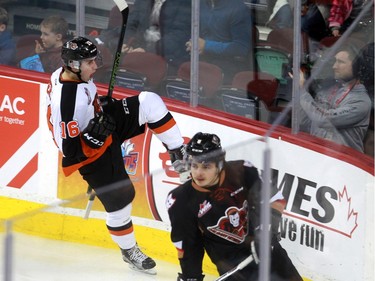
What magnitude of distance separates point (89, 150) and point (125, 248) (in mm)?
1557

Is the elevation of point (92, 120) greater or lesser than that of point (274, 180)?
lesser

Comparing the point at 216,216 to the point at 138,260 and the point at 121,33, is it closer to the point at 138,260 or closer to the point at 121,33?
the point at 138,260

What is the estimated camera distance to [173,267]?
346 centimetres

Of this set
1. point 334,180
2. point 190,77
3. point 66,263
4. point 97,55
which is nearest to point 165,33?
point 190,77

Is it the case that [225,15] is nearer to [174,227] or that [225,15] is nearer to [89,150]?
[89,150]

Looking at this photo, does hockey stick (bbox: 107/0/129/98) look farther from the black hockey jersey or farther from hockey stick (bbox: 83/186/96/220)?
hockey stick (bbox: 83/186/96/220)

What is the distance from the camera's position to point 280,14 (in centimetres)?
493

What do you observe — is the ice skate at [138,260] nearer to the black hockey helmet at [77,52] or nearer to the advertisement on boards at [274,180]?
the advertisement on boards at [274,180]

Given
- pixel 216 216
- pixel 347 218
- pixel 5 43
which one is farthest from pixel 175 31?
pixel 216 216

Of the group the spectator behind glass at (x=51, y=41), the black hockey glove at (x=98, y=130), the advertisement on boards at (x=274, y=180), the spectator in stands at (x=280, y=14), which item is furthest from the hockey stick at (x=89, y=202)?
the spectator behind glass at (x=51, y=41)

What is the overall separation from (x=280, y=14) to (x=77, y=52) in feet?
3.20

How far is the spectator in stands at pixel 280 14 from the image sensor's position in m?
4.89

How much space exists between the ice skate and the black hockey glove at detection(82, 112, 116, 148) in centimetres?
129

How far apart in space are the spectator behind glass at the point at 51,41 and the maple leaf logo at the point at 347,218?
2.15 meters
